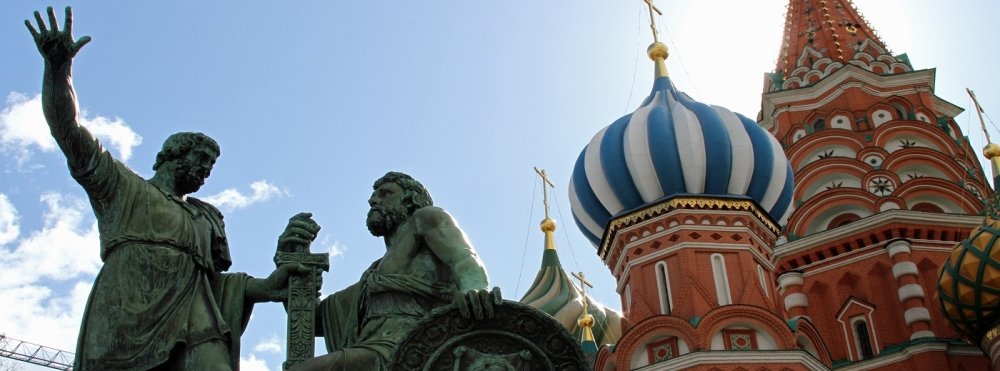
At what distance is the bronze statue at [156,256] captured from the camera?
15.9 ft

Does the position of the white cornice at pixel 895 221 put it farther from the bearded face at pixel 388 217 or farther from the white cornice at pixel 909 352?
the bearded face at pixel 388 217

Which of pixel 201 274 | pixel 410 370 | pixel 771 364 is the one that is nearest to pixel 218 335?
pixel 201 274

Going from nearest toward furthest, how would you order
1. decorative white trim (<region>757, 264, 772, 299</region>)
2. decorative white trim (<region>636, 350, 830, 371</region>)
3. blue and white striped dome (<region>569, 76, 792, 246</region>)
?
decorative white trim (<region>636, 350, 830, 371</region>) < decorative white trim (<region>757, 264, 772, 299</region>) < blue and white striped dome (<region>569, 76, 792, 246</region>)

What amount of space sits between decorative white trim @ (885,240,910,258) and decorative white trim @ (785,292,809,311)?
187 centimetres

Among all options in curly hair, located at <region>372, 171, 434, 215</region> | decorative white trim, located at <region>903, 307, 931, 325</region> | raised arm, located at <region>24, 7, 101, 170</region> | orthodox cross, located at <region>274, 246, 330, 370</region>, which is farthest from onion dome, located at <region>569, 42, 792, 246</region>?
raised arm, located at <region>24, 7, 101, 170</region>

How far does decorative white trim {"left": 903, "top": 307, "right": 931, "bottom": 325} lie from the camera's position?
80.1 feet

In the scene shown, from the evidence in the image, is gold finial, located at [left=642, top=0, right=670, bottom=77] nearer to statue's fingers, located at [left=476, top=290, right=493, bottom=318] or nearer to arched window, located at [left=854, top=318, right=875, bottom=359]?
arched window, located at [left=854, top=318, right=875, bottom=359]

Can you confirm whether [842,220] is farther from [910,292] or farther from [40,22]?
[40,22]

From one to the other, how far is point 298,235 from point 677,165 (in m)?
18.1

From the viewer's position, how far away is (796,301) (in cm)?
2586

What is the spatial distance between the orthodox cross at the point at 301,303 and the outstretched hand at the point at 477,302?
0.64 meters

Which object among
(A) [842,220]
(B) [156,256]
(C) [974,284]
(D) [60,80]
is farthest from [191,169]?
(A) [842,220]

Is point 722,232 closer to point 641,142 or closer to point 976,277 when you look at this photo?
point 641,142

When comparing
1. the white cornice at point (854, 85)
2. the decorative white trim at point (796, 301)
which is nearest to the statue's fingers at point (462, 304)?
the decorative white trim at point (796, 301)
